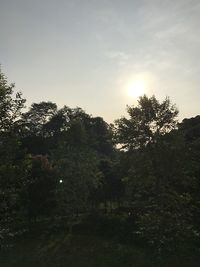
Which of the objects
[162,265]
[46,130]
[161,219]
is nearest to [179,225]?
[161,219]

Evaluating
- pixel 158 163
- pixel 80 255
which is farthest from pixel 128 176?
pixel 80 255

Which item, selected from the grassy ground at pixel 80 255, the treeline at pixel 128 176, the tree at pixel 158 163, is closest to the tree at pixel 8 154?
the treeline at pixel 128 176

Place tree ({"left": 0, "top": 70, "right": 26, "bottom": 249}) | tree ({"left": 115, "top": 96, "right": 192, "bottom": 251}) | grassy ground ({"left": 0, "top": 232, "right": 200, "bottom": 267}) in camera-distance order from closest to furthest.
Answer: tree ({"left": 0, "top": 70, "right": 26, "bottom": 249}), tree ({"left": 115, "top": 96, "right": 192, "bottom": 251}), grassy ground ({"left": 0, "top": 232, "right": 200, "bottom": 267})

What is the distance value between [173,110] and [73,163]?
23.6 metres

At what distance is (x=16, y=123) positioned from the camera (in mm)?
20422

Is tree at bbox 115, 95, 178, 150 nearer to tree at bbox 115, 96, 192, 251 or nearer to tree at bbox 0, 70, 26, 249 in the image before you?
tree at bbox 115, 96, 192, 251

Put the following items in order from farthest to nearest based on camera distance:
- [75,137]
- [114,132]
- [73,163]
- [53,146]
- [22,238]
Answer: [53,146] → [75,137] → [73,163] → [22,238] → [114,132]

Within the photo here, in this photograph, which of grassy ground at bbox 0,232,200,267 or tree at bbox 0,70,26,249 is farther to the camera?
grassy ground at bbox 0,232,200,267

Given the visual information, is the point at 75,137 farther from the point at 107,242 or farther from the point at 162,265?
the point at 162,265

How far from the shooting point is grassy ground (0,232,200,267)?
32500 mm

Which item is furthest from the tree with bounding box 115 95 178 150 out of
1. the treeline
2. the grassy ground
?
the grassy ground

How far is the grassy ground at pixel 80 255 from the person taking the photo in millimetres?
32500

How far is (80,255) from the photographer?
35438 millimetres

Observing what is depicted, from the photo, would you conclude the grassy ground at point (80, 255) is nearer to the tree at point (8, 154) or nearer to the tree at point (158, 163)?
the tree at point (158, 163)
